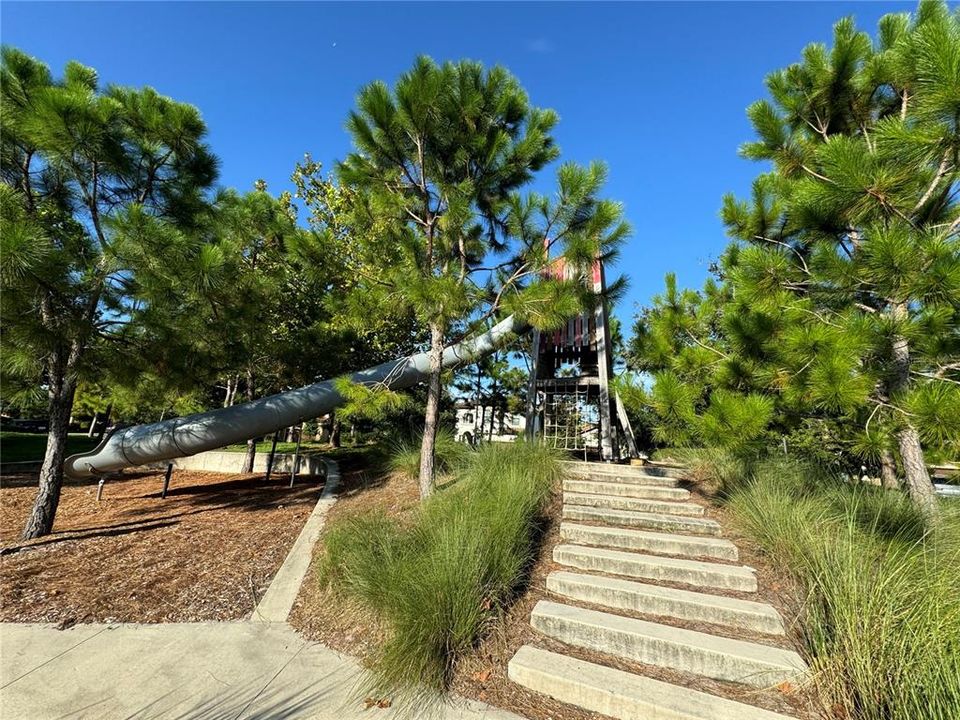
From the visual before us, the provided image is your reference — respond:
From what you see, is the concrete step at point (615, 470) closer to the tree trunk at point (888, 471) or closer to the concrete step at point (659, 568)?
the concrete step at point (659, 568)

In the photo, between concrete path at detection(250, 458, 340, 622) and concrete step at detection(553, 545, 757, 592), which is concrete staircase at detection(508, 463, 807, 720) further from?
concrete path at detection(250, 458, 340, 622)

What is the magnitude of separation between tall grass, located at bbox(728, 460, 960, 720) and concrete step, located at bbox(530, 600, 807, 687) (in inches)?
8.3

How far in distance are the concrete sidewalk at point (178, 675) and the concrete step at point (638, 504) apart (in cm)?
284

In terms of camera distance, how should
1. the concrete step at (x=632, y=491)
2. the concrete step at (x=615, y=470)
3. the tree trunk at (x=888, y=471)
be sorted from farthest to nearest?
the concrete step at (x=615, y=470), the concrete step at (x=632, y=491), the tree trunk at (x=888, y=471)

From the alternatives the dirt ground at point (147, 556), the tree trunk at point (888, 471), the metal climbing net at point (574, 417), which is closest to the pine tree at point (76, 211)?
the dirt ground at point (147, 556)

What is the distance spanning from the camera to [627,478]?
18.5ft

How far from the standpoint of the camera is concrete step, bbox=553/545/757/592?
3.31m

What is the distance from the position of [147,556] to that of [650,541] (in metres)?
5.36

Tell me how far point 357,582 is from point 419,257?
383cm

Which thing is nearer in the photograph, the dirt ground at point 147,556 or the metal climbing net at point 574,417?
the dirt ground at point 147,556

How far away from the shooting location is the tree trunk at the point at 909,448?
3588 millimetres

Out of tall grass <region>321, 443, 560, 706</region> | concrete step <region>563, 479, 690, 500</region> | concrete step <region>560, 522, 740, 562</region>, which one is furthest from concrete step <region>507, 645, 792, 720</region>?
concrete step <region>563, 479, 690, 500</region>

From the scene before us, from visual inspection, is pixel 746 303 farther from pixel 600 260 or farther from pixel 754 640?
pixel 754 640

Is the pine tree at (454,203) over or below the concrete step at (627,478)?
over
